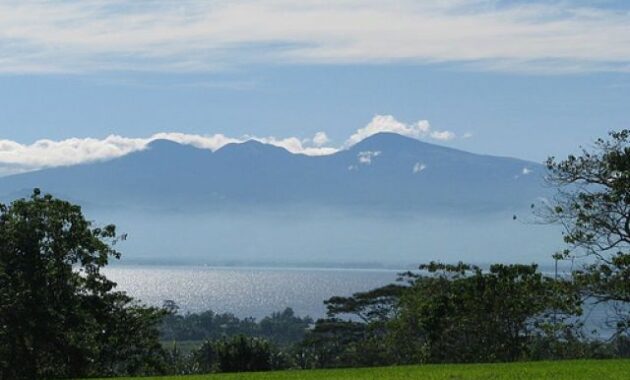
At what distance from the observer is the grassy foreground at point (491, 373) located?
84.1ft

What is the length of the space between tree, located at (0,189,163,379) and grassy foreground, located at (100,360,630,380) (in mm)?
13557

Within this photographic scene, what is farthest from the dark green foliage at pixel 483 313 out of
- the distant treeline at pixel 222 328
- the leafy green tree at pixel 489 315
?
the distant treeline at pixel 222 328

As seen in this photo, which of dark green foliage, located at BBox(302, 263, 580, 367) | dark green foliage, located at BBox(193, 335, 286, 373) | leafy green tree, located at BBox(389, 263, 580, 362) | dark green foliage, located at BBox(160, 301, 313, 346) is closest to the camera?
dark green foliage, located at BBox(302, 263, 580, 367)

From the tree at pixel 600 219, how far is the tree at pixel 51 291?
19384mm

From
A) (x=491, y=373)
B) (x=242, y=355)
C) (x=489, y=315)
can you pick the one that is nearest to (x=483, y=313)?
(x=489, y=315)

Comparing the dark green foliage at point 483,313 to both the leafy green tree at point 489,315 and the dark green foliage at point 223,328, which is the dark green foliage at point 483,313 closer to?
the leafy green tree at point 489,315

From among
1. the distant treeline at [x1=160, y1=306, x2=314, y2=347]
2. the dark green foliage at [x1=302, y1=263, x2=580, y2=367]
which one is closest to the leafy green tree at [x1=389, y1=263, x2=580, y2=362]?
the dark green foliage at [x1=302, y1=263, x2=580, y2=367]

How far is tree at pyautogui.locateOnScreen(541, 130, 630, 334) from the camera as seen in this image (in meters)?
35.0

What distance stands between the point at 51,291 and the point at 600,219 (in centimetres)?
2215

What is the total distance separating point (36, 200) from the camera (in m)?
43.8

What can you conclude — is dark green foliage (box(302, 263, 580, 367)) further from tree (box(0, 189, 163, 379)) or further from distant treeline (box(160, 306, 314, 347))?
distant treeline (box(160, 306, 314, 347))

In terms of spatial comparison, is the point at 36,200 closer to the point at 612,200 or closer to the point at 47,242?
the point at 47,242

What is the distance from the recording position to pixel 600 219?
3547 cm

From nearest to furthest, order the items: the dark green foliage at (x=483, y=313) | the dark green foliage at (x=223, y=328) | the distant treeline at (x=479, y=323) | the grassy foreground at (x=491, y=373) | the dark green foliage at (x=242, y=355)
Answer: the grassy foreground at (x=491, y=373), the distant treeline at (x=479, y=323), the dark green foliage at (x=483, y=313), the dark green foliage at (x=242, y=355), the dark green foliage at (x=223, y=328)
